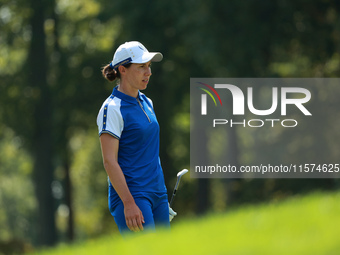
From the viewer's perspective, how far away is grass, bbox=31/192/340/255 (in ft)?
10.7

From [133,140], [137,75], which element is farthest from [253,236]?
[137,75]

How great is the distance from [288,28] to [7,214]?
5026cm

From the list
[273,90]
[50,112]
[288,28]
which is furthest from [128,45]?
[50,112]

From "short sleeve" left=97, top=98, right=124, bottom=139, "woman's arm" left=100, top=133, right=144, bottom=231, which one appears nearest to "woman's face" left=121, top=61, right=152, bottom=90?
"short sleeve" left=97, top=98, right=124, bottom=139

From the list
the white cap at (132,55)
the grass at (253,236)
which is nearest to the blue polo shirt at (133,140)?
the white cap at (132,55)

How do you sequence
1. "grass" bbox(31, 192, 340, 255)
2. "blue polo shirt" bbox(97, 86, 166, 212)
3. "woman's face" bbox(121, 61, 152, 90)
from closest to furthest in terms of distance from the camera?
"grass" bbox(31, 192, 340, 255)
"blue polo shirt" bbox(97, 86, 166, 212)
"woman's face" bbox(121, 61, 152, 90)

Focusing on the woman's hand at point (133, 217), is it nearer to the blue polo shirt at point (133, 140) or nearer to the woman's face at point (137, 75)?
the blue polo shirt at point (133, 140)

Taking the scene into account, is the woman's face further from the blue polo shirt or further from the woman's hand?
the woman's hand

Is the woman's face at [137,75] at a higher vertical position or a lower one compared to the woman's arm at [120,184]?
higher

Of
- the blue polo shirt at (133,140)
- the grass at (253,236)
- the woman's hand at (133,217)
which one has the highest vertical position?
the blue polo shirt at (133,140)

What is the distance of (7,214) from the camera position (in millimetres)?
65250

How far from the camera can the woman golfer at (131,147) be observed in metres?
5.39

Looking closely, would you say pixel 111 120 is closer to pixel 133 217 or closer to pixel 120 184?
pixel 120 184

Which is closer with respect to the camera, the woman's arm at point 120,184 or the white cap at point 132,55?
the woman's arm at point 120,184
